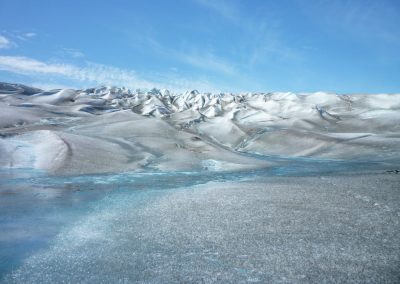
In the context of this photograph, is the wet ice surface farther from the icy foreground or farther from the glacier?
the icy foreground

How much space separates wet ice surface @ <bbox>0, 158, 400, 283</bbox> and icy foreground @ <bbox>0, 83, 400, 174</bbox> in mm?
5724

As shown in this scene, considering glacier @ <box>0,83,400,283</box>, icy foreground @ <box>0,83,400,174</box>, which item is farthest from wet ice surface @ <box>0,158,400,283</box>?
icy foreground @ <box>0,83,400,174</box>

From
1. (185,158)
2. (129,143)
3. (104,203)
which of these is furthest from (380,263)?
(129,143)

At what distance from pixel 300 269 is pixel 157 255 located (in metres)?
2.18

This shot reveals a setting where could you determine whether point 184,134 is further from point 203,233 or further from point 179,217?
point 203,233

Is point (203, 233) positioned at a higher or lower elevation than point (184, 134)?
lower

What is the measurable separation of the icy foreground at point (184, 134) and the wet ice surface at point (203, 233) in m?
5.72

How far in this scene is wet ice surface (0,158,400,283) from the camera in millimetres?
5621

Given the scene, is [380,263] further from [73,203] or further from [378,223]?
[73,203]

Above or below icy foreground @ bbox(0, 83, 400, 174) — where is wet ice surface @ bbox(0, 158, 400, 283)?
below

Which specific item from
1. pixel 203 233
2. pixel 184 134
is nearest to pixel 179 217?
pixel 203 233

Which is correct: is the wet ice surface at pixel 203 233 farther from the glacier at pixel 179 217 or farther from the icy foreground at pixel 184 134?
the icy foreground at pixel 184 134

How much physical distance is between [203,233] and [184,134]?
69.8 ft

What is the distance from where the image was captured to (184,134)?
93.6 ft
